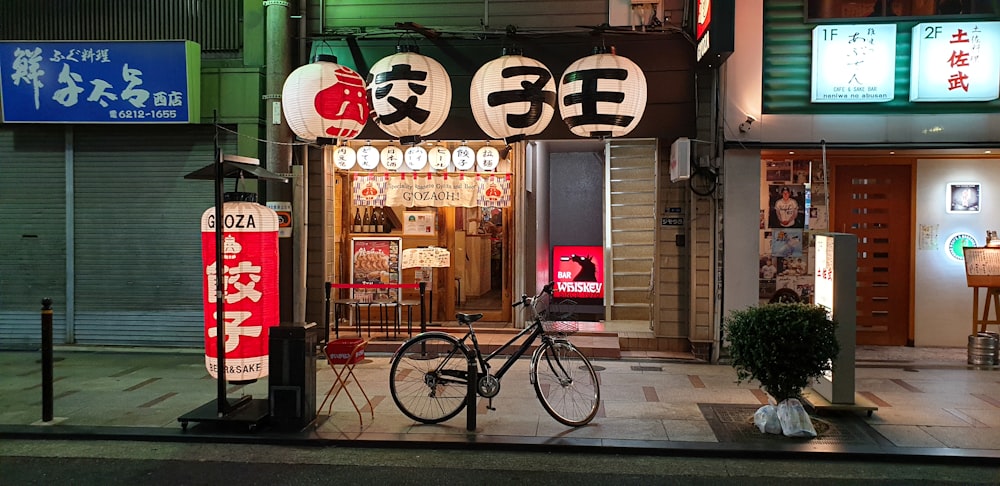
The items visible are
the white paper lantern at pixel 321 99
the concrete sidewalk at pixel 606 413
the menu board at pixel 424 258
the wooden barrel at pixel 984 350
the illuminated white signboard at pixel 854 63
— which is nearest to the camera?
the concrete sidewalk at pixel 606 413

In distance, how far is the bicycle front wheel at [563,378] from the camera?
7.59 meters

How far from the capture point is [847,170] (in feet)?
40.4

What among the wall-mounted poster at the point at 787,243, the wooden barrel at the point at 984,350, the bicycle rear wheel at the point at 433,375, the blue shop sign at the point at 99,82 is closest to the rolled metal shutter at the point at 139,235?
the blue shop sign at the point at 99,82

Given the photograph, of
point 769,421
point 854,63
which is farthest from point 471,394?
point 854,63

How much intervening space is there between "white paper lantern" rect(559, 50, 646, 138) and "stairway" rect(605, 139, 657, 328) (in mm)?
5005

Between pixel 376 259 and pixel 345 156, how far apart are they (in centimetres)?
222

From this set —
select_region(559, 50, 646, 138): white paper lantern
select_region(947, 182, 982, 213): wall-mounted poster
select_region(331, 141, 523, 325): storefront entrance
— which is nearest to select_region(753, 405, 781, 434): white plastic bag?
select_region(559, 50, 646, 138): white paper lantern

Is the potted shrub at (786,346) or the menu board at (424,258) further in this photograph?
the menu board at (424,258)

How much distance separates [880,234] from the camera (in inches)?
488

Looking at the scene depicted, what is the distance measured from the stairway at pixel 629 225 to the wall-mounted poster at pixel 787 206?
96.4 inches

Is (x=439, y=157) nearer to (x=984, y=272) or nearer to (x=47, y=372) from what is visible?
(x=47, y=372)

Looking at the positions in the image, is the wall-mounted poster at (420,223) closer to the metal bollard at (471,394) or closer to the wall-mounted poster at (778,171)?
the metal bollard at (471,394)

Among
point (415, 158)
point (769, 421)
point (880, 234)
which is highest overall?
point (415, 158)

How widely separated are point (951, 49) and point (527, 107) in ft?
23.1
